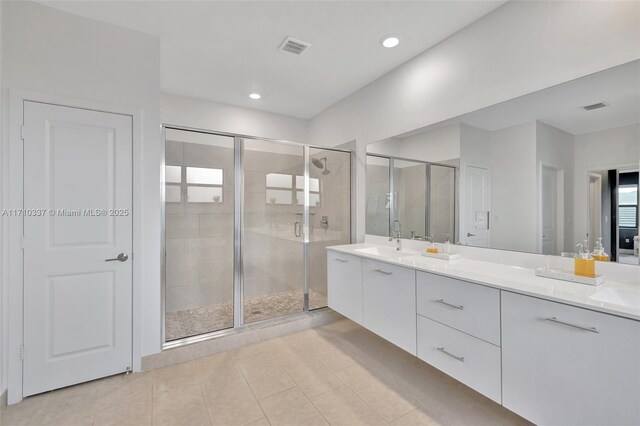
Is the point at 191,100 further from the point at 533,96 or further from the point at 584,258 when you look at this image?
the point at 584,258

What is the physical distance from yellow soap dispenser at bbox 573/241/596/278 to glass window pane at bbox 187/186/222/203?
9.60ft

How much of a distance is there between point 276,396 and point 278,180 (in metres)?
2.14

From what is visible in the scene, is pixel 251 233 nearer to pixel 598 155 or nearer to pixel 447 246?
pixel 447 246

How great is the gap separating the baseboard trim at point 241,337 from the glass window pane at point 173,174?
1509mm

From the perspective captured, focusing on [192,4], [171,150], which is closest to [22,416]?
[171,150]

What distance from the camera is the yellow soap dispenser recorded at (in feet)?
4.99

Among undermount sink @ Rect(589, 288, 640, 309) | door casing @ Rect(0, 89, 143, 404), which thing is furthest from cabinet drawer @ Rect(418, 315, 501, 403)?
door casing @ Rect(0, 89, 143, 404)

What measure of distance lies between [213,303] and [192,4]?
2705 mm

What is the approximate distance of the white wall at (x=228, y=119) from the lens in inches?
138

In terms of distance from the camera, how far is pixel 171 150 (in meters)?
2.55

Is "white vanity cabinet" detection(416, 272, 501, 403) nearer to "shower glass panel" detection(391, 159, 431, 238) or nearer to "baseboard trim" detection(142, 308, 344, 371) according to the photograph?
"shower glass panel" detection(391, 159, 431, 238)

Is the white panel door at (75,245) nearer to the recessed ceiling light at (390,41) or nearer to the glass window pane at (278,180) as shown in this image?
the glass window pane at (278,180)

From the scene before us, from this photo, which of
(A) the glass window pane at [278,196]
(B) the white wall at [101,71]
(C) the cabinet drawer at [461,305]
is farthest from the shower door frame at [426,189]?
(B) the white wall at [101,71]

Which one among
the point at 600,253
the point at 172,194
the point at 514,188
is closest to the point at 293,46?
the point at 172,194
